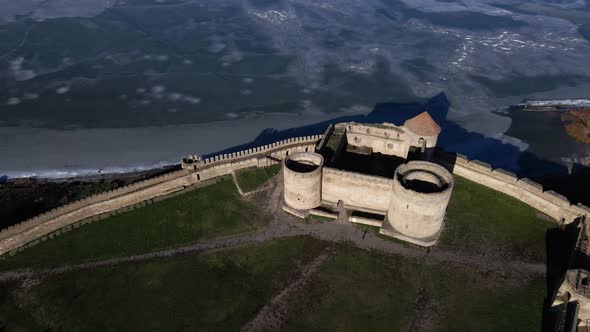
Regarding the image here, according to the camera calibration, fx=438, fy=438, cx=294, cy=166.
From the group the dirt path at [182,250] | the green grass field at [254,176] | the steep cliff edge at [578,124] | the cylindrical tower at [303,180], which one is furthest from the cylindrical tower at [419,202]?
the steep cliff edge at [578,124]

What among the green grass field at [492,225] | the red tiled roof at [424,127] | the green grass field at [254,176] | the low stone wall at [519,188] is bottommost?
the green grass field at [492,225]

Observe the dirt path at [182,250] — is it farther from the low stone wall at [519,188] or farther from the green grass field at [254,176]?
the low stone wall at [519,188]

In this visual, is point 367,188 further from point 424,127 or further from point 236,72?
point 236,72

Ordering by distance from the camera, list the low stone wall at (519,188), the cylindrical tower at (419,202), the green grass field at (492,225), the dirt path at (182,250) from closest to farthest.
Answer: the cylindrical tower at (419,202) < the dirt path at (182,250) < the green grass field at (492,225) < the low stone wall at (519,188)

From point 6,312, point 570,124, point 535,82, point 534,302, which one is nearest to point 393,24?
point 535,82

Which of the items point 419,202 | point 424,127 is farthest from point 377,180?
point 424,127

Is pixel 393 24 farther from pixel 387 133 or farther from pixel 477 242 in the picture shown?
pixel 477 242

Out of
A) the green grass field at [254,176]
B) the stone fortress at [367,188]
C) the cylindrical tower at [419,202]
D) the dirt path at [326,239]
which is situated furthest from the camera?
the green grass field at [254,176]
